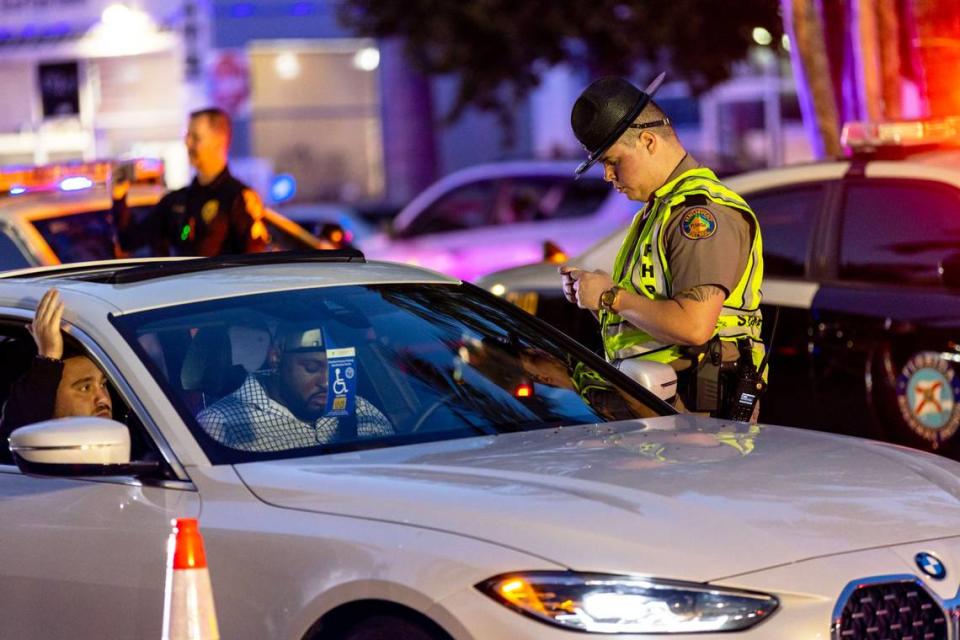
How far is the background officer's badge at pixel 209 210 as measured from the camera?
888cm

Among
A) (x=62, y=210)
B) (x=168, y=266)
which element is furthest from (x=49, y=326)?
(x=62, y=210)

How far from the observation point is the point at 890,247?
7.85 meters

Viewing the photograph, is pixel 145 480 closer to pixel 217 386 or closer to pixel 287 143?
pixel 217 386

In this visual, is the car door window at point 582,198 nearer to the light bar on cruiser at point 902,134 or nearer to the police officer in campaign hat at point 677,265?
the light bar on cruiser at point 902,134

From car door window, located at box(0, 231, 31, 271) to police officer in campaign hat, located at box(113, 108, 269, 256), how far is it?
0.44m

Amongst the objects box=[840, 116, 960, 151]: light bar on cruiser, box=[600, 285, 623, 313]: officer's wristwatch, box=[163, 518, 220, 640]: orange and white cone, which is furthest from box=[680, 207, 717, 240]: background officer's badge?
box=[840, 116, 960, 151]: light bar on cruiser

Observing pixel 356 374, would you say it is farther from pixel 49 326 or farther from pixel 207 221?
pixel 207 221

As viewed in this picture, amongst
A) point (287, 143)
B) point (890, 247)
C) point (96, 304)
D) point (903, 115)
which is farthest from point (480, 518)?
point (287, 143)

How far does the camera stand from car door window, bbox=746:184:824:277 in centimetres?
809

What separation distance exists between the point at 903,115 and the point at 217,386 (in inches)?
258

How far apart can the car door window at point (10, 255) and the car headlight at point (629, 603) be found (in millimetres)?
5386

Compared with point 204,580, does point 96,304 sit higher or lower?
higher

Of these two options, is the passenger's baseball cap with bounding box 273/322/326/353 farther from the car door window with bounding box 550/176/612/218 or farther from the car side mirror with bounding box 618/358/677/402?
the car door window with bounding box 550/176/612/218

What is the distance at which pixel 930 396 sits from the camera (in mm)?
7625
